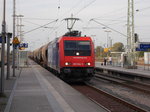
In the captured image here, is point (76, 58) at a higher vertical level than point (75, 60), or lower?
higher

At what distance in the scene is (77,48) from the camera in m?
19.0

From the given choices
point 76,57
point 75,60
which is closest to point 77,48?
point 76,57

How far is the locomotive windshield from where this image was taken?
1873 centimetres

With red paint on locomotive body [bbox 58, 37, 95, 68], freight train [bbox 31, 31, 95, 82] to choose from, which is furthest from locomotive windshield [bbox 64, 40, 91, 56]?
red paint on locomotive body [bbox 58, 37, 95, 68]

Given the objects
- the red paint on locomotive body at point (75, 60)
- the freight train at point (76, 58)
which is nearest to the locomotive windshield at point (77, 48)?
the freight train at point (76, 58)

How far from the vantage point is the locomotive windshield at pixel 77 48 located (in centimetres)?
1873

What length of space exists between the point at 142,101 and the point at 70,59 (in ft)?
21.5

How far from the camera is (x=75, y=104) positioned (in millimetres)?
10344

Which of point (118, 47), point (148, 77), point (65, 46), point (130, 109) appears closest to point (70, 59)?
point (65, 46)

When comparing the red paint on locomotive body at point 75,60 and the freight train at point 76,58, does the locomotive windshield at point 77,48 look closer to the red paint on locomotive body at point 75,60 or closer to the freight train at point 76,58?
the freight train at point 76,58

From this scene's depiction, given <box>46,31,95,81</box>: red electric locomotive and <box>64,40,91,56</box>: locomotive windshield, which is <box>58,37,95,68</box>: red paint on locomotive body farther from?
<box>64,40,91,56</box>: locomotive windshield

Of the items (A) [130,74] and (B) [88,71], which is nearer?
(B) [88,71]

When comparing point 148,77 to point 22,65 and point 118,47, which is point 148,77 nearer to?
point 22,65

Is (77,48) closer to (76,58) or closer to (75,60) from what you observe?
(76,58)
